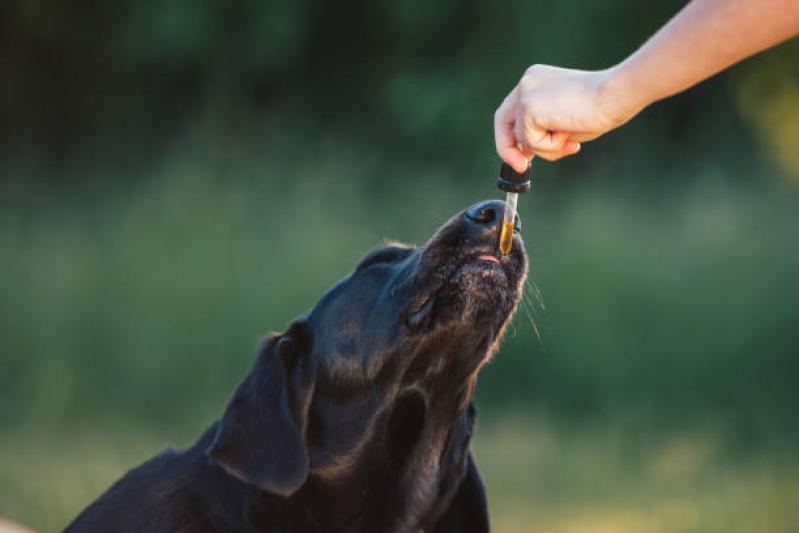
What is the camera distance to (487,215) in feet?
8.89

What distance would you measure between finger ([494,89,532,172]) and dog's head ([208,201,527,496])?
0.26 meters

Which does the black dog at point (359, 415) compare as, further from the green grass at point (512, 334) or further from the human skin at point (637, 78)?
the green grass at point (512, 334)

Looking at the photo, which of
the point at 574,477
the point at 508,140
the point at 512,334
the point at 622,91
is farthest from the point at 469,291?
the point at 574,477

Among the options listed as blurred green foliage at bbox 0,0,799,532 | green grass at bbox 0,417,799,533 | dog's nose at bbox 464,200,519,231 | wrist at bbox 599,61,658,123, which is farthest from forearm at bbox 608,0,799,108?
green grass at bbox 0,417,799,533

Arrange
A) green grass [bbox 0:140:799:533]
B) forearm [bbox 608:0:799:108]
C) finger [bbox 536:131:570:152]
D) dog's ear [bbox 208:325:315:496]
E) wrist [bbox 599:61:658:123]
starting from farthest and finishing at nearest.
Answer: green grass [bbox 0:140:799:533] → dog's ear [bbox 208:325:315:496] → finger [bbox 536:131:570:152] → wrist [bbox 599:61:658:123] → forearm [bbox 608:0:799:108]

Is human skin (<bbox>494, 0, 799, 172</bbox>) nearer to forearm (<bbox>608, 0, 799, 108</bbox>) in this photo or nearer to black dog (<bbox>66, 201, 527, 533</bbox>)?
Result: forearm (<bbox>608, 0, 799, 108</bbox>)

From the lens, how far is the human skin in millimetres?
1931

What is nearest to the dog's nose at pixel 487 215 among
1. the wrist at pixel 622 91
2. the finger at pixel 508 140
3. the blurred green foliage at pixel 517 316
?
the finger at pixel 508 140

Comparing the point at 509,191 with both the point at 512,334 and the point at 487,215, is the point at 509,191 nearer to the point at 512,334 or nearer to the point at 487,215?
the point at 487,215

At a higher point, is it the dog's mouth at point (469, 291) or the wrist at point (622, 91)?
the wrist at point (622, 91)

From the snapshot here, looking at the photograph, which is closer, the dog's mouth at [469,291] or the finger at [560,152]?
the finger at [560,152]

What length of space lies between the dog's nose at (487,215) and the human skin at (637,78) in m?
0.25

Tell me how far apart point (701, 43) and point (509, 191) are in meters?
0.63

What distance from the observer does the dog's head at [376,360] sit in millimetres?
2701
